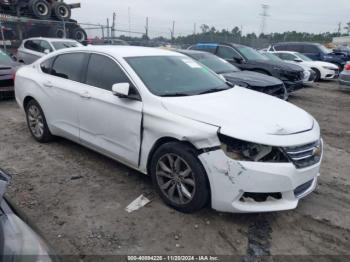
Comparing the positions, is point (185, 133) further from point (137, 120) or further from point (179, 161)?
point (137, 120)

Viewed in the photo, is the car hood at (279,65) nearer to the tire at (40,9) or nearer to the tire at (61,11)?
the tire at (40,9)

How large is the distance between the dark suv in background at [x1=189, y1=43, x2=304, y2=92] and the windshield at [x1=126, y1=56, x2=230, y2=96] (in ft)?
18.9

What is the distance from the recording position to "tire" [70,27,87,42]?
17845mm

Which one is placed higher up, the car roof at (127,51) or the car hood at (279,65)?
the car roof at (127,51)

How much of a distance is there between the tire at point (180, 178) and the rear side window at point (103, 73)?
1.04 meters

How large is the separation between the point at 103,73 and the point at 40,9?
47.7ft

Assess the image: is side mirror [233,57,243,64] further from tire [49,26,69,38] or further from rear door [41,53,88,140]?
tire [49,26,69,38]

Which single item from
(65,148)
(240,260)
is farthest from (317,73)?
(240,260)

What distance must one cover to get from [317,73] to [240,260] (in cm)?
1330

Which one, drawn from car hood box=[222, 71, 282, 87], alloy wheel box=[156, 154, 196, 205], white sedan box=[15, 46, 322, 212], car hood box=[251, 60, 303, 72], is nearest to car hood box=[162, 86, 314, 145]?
white sedan box=[15, 46, 322, 212]

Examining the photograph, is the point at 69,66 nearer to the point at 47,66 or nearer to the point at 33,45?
the point at 47,66

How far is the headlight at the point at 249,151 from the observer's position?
3.02 metres

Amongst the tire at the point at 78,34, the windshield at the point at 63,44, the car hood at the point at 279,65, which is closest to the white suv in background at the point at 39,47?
the windshield at the point at 63,44

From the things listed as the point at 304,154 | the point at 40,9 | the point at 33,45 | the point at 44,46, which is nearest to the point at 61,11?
the point at 40,9
